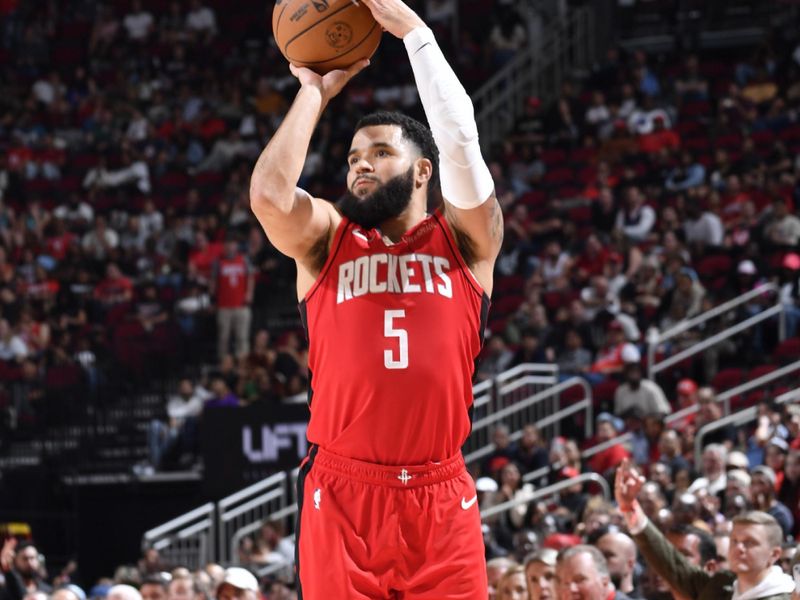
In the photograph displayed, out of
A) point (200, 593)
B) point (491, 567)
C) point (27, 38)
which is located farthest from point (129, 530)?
point (27, 38)

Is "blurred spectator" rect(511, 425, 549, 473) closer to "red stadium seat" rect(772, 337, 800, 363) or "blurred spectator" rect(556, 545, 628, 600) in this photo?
"red stadium seat" rect(772, 337, 800, 363)

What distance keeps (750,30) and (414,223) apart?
16.8 metres

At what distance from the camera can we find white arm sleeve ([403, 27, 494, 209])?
4160 mm

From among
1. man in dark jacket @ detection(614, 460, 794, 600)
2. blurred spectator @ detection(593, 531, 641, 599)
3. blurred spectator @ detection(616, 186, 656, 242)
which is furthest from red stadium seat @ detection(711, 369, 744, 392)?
man in dark jacket @ detection(614, 460, 794, 600)

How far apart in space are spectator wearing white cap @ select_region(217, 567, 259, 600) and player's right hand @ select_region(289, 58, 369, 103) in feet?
13.0

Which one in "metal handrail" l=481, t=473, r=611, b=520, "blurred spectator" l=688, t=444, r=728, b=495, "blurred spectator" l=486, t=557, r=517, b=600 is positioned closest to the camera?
"blurred spectator" l=486, t=557, r=517, b=600

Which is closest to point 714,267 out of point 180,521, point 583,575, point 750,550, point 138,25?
point 180,521

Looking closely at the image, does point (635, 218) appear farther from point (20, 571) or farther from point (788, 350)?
point (20, 571)

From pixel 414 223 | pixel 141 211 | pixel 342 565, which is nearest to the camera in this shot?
pixel 342 565

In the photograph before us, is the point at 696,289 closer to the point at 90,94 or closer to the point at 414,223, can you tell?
the point at 414,223

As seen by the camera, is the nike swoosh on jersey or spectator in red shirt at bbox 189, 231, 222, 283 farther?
spectator in red shirt at bbox 189, 231, 222, 283

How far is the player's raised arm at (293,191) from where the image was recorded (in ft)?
13.6

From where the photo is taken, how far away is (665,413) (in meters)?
12.7

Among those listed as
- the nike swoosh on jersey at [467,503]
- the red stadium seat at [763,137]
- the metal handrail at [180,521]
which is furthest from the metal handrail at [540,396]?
the nike swoosh on jersey at [467,503]
